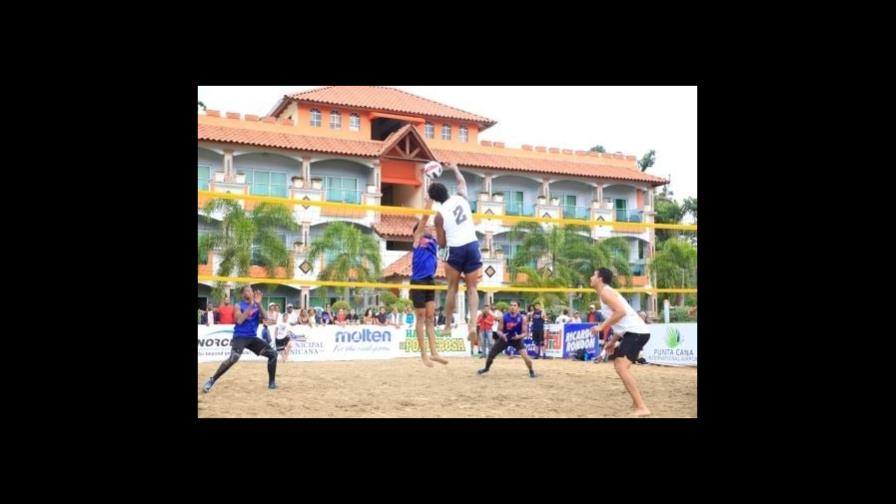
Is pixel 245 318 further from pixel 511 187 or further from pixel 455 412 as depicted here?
pixel 511 187

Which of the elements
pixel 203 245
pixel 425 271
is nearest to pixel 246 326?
pixel 425 271

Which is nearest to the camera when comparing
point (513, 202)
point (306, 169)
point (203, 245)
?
point (203, 245)

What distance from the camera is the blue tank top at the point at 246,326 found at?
7961mm

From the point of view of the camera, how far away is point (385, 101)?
22.5 meters

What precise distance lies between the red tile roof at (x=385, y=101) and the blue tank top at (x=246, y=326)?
1347 cm

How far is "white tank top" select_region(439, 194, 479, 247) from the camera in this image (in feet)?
22.9

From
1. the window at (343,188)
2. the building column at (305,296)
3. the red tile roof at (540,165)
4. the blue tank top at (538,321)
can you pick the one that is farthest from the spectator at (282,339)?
the window at (343,188)

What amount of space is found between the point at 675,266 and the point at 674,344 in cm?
706

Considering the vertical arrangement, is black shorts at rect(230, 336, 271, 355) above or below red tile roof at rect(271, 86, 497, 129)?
below

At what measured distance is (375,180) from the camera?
2170 cm

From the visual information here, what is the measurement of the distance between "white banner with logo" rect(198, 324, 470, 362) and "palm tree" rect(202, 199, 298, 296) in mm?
3872

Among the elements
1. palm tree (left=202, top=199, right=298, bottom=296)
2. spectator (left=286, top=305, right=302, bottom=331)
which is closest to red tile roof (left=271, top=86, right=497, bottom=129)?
palm tree (left=202, top=199, right=298, bottom=296)

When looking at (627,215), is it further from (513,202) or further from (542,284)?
(542,284)

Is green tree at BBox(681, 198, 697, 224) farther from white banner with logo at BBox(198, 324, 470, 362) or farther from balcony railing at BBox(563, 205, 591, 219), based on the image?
white banner with logo at BBox(198, 324, 470, 362)
